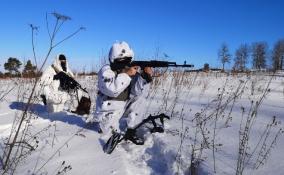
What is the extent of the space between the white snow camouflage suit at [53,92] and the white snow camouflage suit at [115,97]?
2217mm

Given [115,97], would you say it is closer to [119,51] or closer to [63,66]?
[119,51]

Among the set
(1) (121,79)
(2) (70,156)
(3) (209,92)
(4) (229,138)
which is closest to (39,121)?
(1) (121,79)

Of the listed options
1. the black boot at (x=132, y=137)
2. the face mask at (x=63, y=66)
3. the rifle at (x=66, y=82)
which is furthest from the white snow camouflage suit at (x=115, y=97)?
the face mask at (x=63, y=66)

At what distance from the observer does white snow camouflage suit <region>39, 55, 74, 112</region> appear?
6227mm

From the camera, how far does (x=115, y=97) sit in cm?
410

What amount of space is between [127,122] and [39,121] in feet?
5.32

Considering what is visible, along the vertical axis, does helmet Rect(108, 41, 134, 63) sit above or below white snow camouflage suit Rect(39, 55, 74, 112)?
above

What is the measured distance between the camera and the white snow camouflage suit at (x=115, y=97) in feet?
13.0

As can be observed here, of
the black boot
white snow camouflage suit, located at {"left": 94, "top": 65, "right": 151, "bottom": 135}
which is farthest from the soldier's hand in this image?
the black boot

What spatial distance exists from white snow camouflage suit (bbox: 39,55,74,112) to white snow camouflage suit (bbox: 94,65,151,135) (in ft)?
7.27

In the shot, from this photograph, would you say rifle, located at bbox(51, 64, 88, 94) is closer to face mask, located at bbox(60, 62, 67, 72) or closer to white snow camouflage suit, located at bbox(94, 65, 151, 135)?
face mask, located at bbox(60, 62, 67, 72)

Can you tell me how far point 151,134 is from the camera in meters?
4.02

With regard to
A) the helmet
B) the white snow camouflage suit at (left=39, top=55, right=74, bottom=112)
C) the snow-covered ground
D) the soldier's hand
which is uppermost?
the helmet

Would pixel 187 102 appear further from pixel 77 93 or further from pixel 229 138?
pixel 229 138
